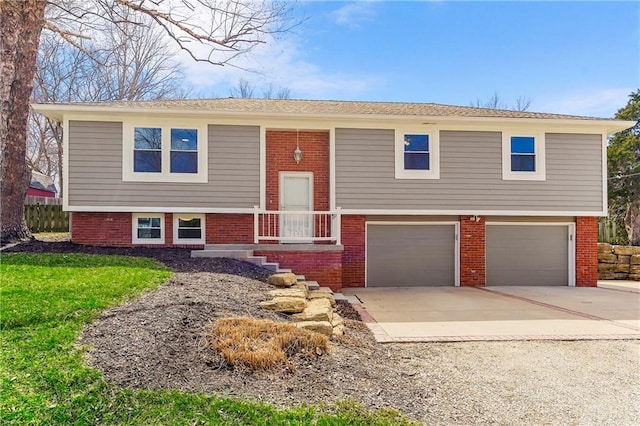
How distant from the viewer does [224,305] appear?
5.38 metres

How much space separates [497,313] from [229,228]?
641 cm

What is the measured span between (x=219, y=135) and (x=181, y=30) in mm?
3638

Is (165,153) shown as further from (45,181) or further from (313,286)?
(45,181)

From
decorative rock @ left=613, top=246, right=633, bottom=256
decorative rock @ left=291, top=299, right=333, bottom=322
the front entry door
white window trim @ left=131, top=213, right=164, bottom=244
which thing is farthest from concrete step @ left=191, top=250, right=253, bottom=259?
decorative rock @ left=613, top=246, right=633, bottom=256

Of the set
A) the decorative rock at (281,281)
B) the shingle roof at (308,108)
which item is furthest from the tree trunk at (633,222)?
the decorative rock at (281,281)

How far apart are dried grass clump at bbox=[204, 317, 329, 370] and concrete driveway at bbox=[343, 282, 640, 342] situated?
1792 millimetres

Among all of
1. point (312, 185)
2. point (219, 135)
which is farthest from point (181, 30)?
point (312, 185)

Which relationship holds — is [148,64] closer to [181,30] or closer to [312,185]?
[181,30]

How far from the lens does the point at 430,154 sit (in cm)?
1087

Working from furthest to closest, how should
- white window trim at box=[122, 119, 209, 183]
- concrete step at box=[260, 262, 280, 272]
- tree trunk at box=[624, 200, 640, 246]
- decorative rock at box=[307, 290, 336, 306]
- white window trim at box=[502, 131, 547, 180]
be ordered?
tree trunk at box=[624, 200, 640, 246] → white window trim at box=[502, 131, 547, 180] → white window trim at box=[122, 119, 209, 183] → concrete step at box=[260, 262, 280, 272] → decorative rock at box=[307, 290, 336, 306]

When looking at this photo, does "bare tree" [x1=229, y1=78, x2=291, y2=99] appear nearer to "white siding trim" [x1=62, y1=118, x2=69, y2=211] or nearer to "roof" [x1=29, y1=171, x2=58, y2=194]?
"roof" [x1=29, y1=171, x2=58, y2=194]

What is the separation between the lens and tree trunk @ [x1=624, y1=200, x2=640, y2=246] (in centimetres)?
1800

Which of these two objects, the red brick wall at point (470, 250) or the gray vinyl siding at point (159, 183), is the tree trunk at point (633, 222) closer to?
the red brick wall at point (470, 250)

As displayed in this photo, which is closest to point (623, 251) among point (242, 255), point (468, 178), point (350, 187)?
A: point (468, 178)
